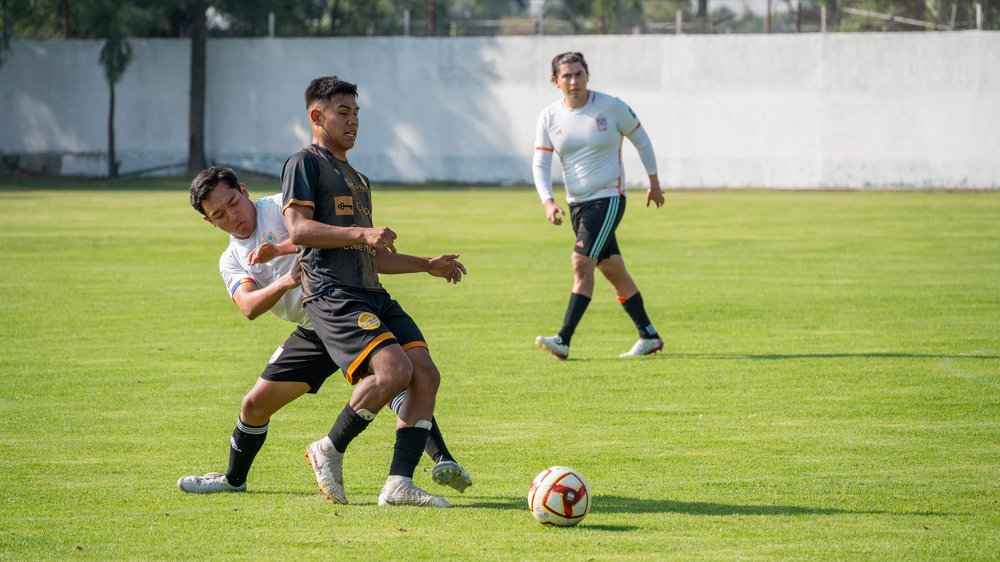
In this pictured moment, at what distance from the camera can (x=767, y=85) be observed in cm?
4191

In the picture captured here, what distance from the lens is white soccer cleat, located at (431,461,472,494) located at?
6.15 meters

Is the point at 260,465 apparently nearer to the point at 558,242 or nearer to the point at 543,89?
the point at 558,242

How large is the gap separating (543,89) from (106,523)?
1588 inches

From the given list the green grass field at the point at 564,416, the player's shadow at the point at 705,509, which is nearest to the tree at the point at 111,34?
the green grass field at the point at 564,416

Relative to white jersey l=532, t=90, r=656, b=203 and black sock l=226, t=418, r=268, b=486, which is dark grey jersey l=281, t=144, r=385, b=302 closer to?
black sock l=226, t=418, r=268, b=486

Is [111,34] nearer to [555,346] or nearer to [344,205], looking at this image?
[555,346]

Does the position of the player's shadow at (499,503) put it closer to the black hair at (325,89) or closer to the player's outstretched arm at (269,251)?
the player's outstretched arm at (269,251)

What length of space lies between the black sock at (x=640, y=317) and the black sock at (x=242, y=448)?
5099mm

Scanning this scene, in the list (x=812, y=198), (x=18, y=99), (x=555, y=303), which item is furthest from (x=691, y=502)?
(x=18, y=99)

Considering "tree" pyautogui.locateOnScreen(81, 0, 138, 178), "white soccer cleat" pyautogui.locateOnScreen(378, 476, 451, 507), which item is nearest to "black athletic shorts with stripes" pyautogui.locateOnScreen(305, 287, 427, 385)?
"white soccer cleat" pyautogui.locateOnScreen(378, 476, 451, 507)

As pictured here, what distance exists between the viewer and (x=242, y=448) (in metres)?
6.41

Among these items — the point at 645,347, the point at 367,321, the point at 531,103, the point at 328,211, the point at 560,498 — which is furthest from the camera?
the point at 531,103

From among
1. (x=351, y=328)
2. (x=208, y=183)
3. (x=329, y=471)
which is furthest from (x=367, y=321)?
(x=208, y=183)

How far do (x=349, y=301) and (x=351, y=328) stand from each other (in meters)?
0.15
